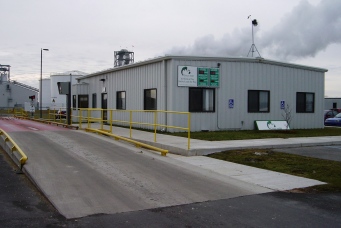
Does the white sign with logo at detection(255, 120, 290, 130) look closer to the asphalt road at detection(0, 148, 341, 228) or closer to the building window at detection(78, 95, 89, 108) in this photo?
the asphalt road at detection(0, 148, 341, 228)

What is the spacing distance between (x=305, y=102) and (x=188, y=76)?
346 inches

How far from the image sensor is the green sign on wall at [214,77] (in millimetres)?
20219

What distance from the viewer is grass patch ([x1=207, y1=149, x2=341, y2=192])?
9.16 metres

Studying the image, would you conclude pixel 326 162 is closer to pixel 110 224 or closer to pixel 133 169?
pixel 133 169

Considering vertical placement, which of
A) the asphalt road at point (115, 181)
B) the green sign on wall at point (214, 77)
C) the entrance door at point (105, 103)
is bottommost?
the asphalt road at point (115, 181)

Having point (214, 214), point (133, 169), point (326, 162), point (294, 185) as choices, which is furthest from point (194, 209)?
point (326, 162)

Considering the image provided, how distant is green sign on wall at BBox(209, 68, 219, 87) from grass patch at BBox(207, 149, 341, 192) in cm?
718

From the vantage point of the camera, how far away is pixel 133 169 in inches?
400

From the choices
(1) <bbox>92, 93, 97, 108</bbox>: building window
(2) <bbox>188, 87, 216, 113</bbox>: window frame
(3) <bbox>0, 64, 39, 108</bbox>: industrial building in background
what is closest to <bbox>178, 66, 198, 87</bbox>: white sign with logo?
(2) <bbox>188, 87, 216, 113</bbox>: window frame

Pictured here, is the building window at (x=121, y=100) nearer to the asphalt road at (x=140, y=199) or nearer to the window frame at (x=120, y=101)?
the window frame at (x=120, y=101)

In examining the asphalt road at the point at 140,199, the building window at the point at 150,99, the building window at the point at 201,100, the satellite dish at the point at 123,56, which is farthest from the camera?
the satellite dish at the point at 123,56

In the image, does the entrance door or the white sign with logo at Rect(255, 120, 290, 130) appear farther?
the entrance door

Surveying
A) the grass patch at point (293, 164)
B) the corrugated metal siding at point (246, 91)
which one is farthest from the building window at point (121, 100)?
the grass patch at point (293, 164)

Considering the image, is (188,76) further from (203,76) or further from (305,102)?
(305,102)
